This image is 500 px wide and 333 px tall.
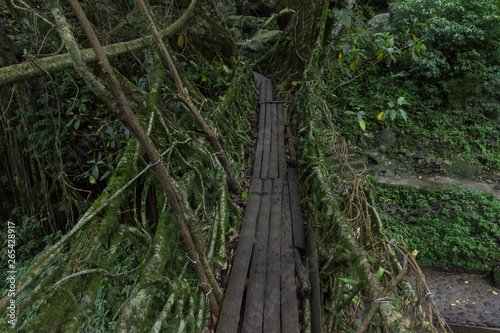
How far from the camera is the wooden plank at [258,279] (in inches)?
87.9

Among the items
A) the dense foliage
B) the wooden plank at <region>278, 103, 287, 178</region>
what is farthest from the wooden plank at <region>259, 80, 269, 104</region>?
the dense foliage

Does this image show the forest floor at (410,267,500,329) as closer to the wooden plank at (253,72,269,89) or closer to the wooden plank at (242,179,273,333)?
the wooden plank at (242,179,273,333)

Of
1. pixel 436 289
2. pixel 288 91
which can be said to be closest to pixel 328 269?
pixel 436 289

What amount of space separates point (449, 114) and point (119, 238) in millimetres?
8773

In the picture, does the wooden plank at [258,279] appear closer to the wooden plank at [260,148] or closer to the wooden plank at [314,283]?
the wooden plank at [314,283]

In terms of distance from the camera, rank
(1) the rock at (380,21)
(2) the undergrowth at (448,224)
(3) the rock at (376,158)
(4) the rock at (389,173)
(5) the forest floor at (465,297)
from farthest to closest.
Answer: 1. (1) the rock at (380,21)
2. (3) the rock at (376,158)
3. (4) the rock at (389,173)
4. (2) the undergrowth at (448,224)
5. (5) the forest floor at (465,297)

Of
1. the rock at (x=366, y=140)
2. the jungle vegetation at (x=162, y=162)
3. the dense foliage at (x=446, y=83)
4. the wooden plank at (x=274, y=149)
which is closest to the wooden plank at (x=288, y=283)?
the jungle vegetation at (x=162, y=162)

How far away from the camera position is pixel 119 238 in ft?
6.55

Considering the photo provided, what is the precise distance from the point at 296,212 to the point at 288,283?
3.50 ft

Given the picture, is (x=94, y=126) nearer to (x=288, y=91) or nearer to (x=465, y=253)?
(x=288, y=91)

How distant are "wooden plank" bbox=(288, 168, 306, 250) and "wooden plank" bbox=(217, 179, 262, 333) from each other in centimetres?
45

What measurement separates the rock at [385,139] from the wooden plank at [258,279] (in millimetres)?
5439

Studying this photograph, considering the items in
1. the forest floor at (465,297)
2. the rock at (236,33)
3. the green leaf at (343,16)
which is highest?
the rock at (236,33)

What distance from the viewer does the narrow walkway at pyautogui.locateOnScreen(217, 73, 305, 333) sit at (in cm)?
225
